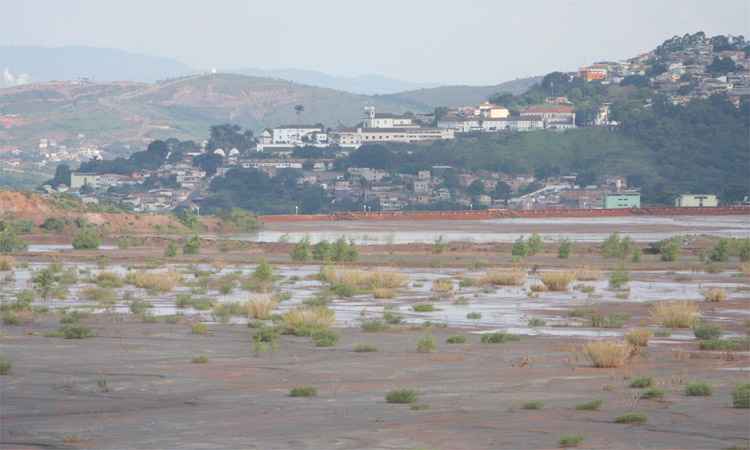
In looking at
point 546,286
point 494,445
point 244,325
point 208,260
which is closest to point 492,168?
point 208,260

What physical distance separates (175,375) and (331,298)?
1739cm

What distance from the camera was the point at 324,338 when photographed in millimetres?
28531

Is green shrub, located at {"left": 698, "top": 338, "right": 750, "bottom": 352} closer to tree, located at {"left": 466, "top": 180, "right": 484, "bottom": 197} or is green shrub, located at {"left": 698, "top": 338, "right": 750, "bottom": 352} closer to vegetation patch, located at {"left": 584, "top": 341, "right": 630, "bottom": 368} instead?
vegetation patch, located at {"left": 584, "top": 341, "right": 630, "bottom": 368}

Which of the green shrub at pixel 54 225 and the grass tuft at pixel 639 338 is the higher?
the grass tuft at pixel 639 338

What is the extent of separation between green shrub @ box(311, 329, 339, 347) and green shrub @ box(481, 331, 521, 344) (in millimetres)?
2701

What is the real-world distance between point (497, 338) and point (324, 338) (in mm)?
3134

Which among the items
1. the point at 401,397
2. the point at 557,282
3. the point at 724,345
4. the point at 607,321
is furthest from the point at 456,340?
the point at 557,282

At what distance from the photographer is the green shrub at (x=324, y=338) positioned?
92.2ft

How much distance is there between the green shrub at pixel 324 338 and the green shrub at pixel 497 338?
2701 millimetres

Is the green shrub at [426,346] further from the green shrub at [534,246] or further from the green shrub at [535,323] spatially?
the green shrub at [534,246]

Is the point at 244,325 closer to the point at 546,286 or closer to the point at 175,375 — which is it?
the point at 175,375

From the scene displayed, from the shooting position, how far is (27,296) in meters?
38.7

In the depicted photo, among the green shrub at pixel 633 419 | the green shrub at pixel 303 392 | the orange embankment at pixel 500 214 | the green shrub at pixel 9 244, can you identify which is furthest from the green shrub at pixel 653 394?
the orange embankment at pixel 500 214

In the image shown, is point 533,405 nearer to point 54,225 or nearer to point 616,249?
point 616,249
